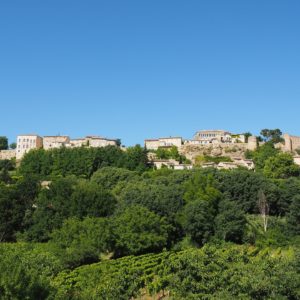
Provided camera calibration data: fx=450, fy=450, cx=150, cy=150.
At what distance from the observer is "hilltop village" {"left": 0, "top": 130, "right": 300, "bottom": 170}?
90812mm

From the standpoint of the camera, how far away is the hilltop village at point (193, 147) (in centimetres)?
9081

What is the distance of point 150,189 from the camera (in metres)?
51.0

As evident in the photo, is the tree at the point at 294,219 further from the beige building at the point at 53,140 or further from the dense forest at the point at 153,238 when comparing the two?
the beige building at the point at 53,140

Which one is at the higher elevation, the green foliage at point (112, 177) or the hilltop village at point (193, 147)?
the hilltop village at point (193, 147)

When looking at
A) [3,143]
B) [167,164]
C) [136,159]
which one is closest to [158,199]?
[136,159]

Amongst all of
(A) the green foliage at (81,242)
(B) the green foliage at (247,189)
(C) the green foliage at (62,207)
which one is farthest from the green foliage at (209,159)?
(A) the green foliage at (81,242)

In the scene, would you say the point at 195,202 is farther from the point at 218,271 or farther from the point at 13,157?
the point at 13,157

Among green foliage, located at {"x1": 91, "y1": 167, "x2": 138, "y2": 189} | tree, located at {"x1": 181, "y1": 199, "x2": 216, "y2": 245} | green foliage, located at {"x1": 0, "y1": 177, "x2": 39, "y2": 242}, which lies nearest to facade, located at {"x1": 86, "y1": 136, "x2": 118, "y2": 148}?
green foliage, located at {"x1": 91, "y1": 167, "x2": 138, "y2": 189}

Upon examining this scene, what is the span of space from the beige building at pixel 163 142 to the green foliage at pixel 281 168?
29.2m

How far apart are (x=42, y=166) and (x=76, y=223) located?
49217mm

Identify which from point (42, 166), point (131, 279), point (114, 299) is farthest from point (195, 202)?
point (42, 166)

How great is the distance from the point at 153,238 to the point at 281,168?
42675mm

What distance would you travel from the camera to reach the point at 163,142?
106 m

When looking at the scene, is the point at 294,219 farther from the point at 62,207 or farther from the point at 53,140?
the point at 53,140
